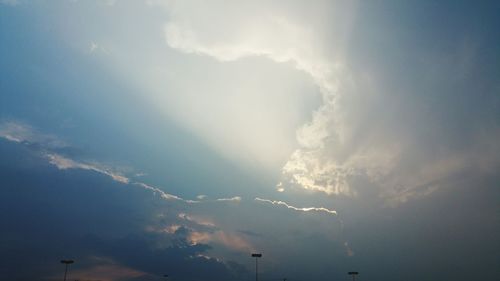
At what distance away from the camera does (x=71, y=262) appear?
12938cm

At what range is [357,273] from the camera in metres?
137

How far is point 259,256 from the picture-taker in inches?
5290

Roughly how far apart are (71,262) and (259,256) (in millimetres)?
85129

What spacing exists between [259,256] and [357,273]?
1892 inches

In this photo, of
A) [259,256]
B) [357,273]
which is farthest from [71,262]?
[357,273]

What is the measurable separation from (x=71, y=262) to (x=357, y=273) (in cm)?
13255

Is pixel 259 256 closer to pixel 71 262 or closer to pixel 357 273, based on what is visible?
pixel 357 273
